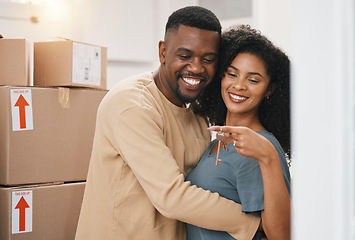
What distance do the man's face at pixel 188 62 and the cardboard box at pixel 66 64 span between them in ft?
1.65

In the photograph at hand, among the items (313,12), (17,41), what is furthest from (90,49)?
(313,12)

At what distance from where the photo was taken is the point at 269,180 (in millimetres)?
1199

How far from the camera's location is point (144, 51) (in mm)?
3072

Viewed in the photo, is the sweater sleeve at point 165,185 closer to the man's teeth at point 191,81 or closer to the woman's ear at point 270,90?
the man's teeth at point 191,81

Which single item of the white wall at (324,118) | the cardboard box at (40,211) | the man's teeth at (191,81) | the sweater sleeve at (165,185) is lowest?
the cardboard box at (40,211)

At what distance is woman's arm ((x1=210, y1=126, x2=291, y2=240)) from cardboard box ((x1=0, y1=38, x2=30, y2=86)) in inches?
39.8

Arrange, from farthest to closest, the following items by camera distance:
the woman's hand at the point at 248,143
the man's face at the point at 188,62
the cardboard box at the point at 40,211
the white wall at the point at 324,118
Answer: the cardboard box at the point at 40,211 < the man's face at the point at 188,62 < the woman's hand at the point at 248,143 < the white wall at the point at 324,118

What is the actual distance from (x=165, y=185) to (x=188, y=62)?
17.9 inches

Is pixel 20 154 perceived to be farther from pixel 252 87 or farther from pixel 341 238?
pixel 341 238

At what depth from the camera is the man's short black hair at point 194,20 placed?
1.47 m

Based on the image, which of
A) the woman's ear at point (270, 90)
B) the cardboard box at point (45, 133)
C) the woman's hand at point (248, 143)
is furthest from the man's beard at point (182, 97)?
the cardboard box at point (45, 133)

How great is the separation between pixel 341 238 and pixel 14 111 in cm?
154

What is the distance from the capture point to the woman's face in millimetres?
1458

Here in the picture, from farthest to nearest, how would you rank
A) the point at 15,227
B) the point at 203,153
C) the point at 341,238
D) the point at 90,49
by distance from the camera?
the point at 90,49 < the point at 15,227 < the point at 203,153 < the point at 341,238
